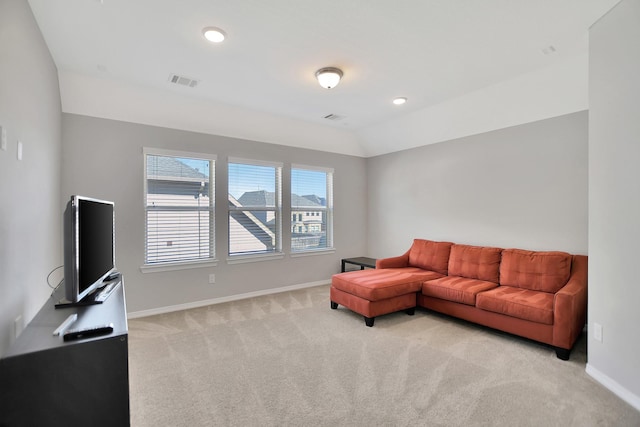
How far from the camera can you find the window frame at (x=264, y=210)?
451 centimetres

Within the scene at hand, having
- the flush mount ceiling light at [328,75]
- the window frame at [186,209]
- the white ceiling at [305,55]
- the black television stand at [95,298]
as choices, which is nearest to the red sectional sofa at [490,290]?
the white ceiling at [305,55]

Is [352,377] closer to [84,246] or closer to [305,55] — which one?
[84,246]

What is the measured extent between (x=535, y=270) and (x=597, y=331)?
3.70ft

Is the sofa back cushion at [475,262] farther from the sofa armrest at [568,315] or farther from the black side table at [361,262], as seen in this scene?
the black side table at [361,262]

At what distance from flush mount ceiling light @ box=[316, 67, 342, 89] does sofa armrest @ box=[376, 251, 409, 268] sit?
8.88 feet

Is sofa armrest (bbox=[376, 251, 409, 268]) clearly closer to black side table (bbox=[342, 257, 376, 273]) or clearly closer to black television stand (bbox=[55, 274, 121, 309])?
black side table (bbox=[342, 257, 376, 273])

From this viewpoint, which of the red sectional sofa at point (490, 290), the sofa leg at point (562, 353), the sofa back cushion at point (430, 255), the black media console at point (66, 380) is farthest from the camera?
the sofa back cushion at point (430, 255)

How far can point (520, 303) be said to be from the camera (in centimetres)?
298

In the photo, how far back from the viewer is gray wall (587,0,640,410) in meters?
2.04

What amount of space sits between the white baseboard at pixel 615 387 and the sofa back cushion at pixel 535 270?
40.6 inches

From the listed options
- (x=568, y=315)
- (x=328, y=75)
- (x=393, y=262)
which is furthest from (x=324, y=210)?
(x=568, y=315)

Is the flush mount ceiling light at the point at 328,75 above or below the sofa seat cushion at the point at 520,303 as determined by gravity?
above

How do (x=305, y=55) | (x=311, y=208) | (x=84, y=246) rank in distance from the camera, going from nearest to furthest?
(x=84, y=246) < (x=305, y=55) < (x=311, y=208)

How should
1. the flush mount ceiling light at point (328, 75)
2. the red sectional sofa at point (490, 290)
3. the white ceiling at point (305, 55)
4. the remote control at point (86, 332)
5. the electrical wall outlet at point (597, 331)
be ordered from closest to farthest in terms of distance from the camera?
the remote control at point (86, 332) → the white ceiling at point (305, 55) → the electrical wall outlet at point (597, 331) → the red sectional sofa at point (490, 290) → the flush mount ceiling light at point (328, 75)
